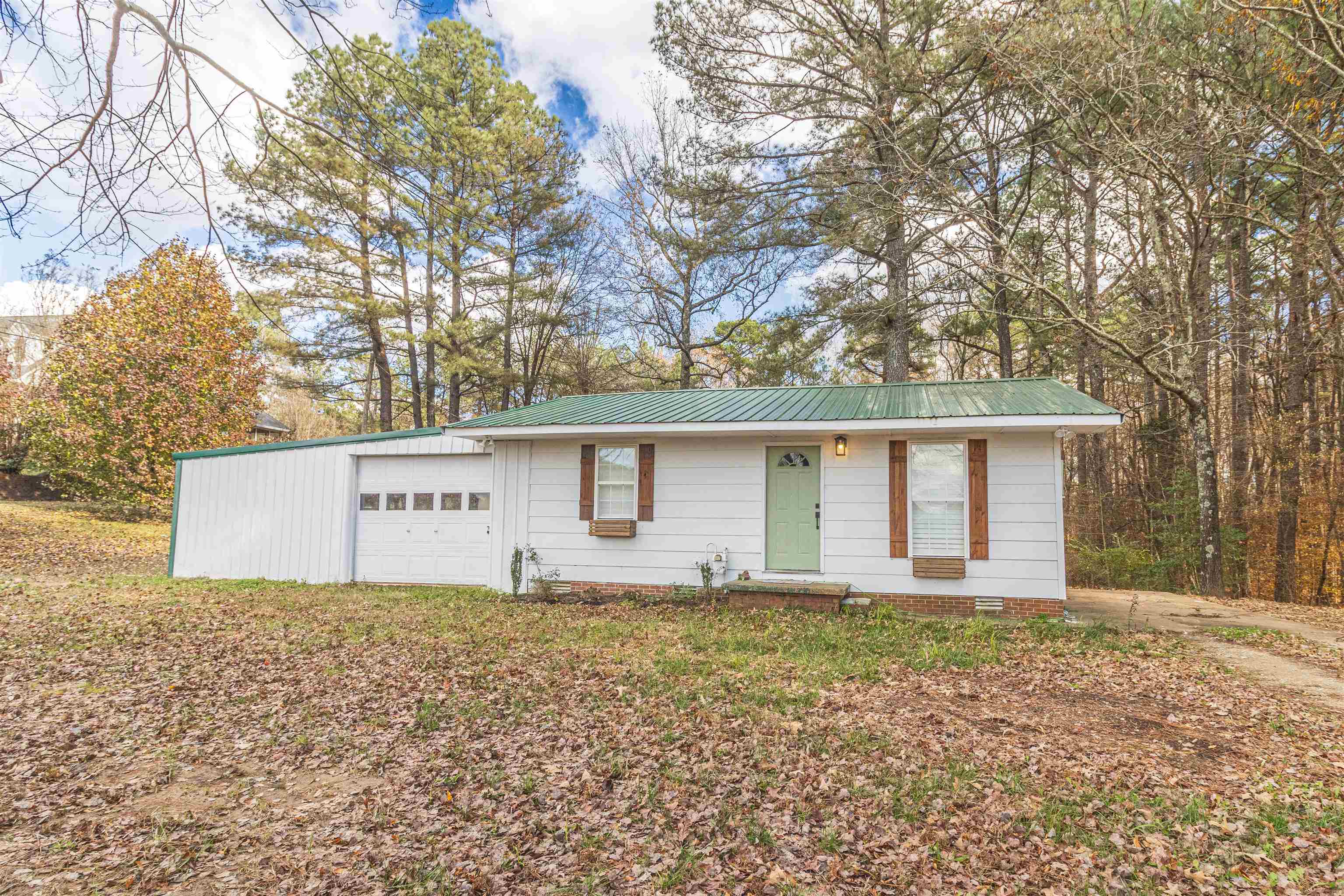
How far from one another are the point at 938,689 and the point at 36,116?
654 centimetres

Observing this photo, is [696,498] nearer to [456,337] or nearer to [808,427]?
[808,427]

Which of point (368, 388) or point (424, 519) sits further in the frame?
point (368, 388)

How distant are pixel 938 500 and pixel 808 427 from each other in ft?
6.29

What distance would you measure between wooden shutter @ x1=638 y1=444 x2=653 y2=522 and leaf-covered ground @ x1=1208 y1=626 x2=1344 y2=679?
22.9 ft

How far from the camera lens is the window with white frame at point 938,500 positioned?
8.51 meters

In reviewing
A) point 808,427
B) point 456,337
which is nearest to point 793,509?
point 808,427

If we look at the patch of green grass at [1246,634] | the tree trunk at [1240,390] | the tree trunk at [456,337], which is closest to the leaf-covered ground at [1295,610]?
the patch of green grass at [1246,634]

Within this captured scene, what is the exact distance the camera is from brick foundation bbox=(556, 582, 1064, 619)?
26.9 feet

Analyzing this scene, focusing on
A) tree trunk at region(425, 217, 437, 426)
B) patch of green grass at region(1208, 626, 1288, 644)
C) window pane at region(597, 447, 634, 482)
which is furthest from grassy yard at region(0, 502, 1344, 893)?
tree trunk at region(425, 217, 437, 426)

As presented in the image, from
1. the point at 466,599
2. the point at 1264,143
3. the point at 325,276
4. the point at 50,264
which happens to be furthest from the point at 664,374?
the point at 50,264

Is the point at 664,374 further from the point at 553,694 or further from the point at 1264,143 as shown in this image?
the point at 553,694

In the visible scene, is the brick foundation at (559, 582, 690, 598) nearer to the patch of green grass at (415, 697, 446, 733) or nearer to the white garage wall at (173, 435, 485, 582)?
the white garage wall at (173, 435, 485, 582)

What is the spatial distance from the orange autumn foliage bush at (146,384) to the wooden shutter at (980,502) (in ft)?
54.4

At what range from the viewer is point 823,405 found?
31.2ft
